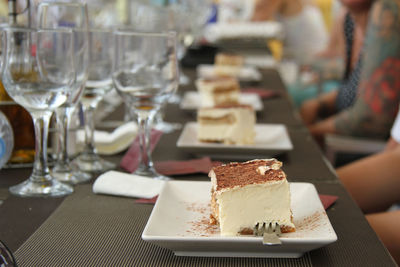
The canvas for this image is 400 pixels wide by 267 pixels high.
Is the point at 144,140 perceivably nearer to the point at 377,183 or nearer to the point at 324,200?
the point at 324,200

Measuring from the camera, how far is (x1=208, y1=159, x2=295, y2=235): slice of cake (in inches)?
31.4

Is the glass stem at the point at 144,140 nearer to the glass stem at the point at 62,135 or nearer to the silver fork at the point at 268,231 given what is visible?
the glass stem at the point at 62,135

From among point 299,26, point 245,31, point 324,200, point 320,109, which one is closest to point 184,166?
point 324,200

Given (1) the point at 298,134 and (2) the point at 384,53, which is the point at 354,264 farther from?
(2) the point at 384,53

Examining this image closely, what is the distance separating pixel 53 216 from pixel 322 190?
1.60 ft

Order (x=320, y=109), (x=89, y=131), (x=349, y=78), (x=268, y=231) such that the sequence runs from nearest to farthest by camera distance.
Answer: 1. (x=268, y=231)
2. (x=89, y=131)
3. (x=349, y=78)
4. (x=320, y=109)

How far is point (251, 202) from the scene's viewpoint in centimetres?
81

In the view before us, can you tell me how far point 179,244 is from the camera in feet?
2.38

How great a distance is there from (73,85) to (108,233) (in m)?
0.31

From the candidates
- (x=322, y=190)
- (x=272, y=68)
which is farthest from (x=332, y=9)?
(x=322, y=190)

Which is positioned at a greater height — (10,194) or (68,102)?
(68,102)

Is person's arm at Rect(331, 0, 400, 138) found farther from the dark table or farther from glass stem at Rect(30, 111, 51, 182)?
glass stem at Rect(30, 111, 51, 182)

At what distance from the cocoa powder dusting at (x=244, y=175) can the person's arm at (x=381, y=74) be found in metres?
1.58

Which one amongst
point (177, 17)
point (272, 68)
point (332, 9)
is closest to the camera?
point (177, 17)
